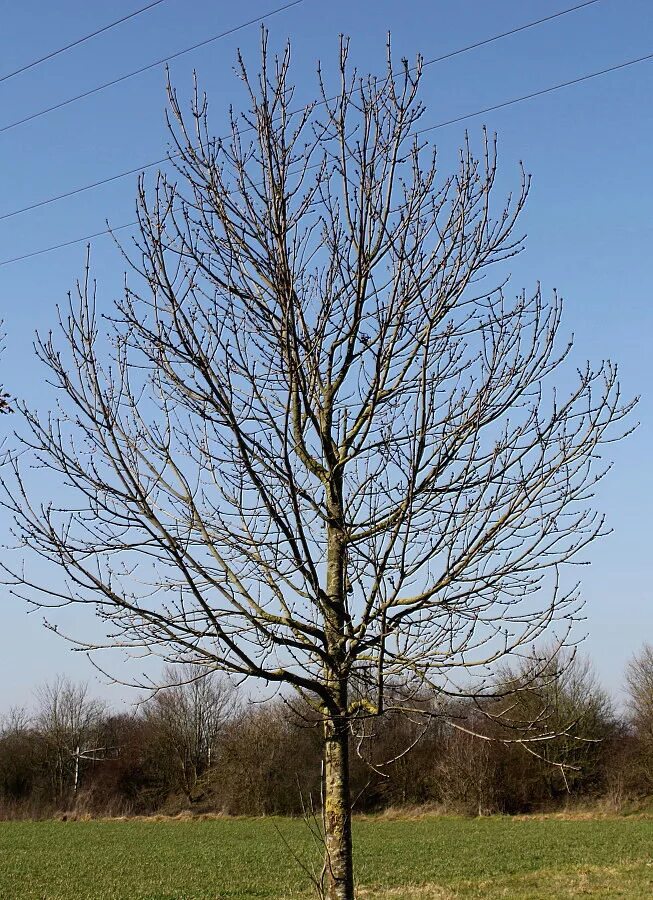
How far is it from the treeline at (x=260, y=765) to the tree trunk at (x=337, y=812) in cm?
3160

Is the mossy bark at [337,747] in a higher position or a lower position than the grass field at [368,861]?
higher

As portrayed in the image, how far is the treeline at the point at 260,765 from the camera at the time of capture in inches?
1657

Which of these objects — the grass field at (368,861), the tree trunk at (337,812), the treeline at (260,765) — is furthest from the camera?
the treeline at (260,765)

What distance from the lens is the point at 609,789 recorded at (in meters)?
40.8

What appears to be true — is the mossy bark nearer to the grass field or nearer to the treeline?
the grass field

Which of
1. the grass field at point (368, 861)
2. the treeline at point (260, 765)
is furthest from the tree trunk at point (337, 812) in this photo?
the treeline at point (260, 765)

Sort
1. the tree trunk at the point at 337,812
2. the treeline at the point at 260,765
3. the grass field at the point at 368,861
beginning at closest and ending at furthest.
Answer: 1. the tree trunk at the point at 337,812
2. the grass field at the point at 368,861
3. the treeline at the point at 260,765

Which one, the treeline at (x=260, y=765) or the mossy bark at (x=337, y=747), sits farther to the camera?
the treeline at (x=260, y=765)

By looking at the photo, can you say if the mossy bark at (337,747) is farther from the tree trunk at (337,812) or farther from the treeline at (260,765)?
the treeline at (260,765)

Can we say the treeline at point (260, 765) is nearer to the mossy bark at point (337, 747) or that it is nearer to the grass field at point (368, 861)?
the grass field at point (368, 861)

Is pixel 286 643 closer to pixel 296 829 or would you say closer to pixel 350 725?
pixel 350 725

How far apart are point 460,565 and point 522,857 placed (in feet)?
72.8

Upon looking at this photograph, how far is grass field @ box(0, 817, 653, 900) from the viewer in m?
17.4

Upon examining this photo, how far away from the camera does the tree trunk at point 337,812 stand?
144 inches
